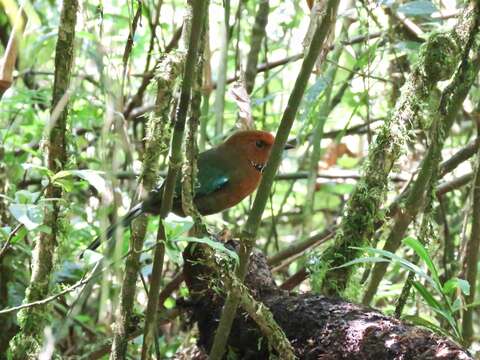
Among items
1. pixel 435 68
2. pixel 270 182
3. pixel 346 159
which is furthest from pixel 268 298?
pixel 346 159

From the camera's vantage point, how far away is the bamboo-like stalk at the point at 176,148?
5.87 ft

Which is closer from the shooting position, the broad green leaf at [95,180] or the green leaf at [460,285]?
the broad green leaf at [95,180]

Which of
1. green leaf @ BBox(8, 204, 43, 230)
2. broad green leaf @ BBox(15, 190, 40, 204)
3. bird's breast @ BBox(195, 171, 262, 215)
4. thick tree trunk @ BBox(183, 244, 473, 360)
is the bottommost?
thick tree trunk @ BBox(183, 244, 473, 360)

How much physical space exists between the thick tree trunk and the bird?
4.20ft

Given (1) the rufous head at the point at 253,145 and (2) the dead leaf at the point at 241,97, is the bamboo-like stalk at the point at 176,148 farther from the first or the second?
(1) the rufous head at the point at 253,145

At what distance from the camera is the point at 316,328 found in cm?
221

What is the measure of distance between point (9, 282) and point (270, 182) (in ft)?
5.52

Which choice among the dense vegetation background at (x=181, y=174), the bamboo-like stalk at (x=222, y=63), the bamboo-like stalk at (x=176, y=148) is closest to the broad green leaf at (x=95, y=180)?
the dense vegetation background at (x=181, y=174)

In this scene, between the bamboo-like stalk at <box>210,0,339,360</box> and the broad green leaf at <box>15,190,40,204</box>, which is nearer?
the bamboo-like stalk at <box>210,0,339,360</box>

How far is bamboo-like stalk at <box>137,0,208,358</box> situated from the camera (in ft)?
5.87

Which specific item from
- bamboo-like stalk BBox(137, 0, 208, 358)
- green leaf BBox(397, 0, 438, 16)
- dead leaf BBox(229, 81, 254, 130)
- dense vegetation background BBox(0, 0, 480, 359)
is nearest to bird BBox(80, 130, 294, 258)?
dense vegetation background BBox(0, 0, 480, 359)

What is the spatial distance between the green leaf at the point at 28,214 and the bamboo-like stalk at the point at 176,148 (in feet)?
1.26

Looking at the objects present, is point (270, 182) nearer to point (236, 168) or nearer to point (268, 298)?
point (268, 298)

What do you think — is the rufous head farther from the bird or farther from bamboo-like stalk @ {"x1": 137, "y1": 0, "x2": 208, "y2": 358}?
bamboo-like stalk @ {"x1": 137, "y1": 0, "x2": 208, "y2": 358}
